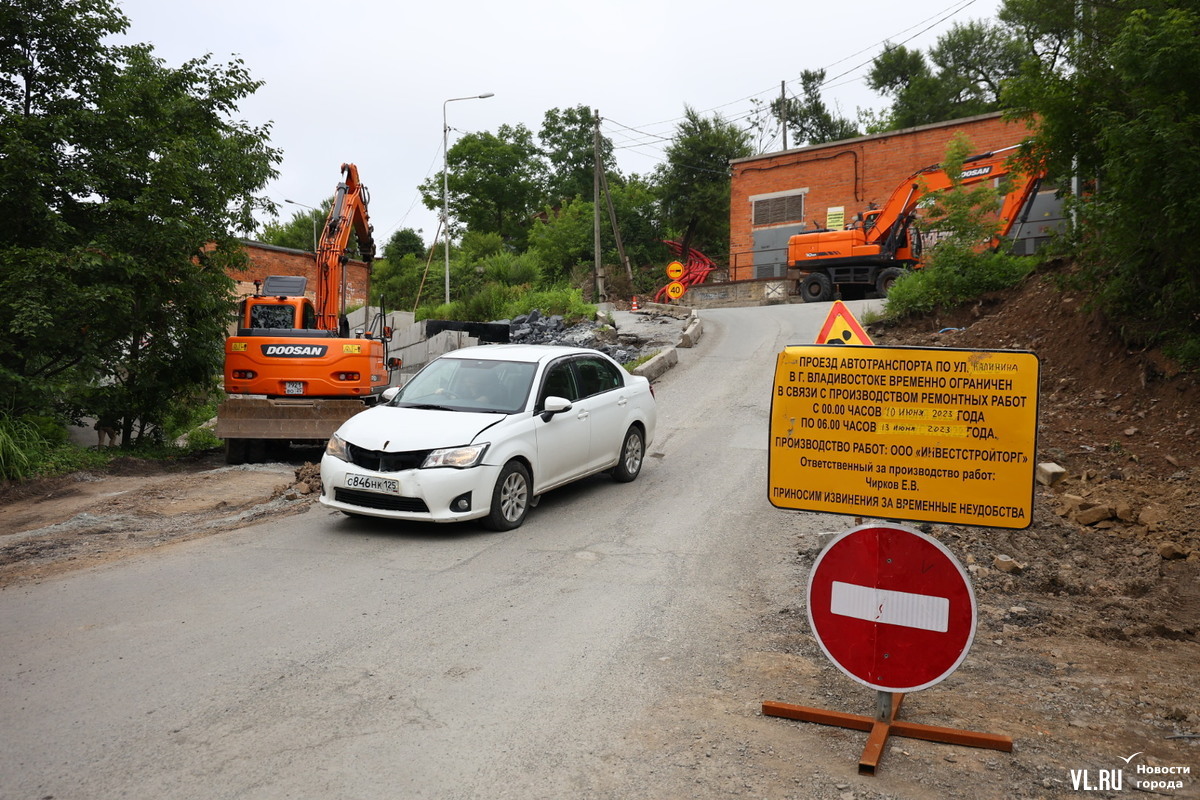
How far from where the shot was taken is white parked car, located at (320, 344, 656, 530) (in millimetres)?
7840

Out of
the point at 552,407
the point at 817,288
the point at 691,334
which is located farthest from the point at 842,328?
the point at 817,288

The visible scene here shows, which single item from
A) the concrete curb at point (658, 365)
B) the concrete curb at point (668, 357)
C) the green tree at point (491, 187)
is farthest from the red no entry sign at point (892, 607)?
the green tree at point (491, 187)

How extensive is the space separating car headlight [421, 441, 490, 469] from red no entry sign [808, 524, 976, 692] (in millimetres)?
4306

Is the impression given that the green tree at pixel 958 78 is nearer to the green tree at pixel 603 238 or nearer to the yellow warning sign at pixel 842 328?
the green tree at pixel 603 238

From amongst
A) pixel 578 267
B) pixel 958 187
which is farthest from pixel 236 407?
pixel 578 267

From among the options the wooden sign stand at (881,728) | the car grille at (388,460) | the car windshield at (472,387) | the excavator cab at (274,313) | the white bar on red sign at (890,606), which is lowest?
the wooden sign stand at (881,728)

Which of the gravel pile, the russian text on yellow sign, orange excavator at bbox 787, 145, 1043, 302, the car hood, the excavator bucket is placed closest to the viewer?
the russian text on yellow sign

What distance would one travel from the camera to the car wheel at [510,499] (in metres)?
8.09

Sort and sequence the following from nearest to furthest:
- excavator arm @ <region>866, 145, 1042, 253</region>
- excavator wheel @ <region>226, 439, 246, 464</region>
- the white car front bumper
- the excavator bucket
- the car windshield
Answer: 1. the white car front bumper
2. the car windshield
3. the excavator bucket
4. excavator wheel @ <region>226, 439, 246, 464</region>
5. excavator arm @ <region>866, 145, 1042, 253</region>

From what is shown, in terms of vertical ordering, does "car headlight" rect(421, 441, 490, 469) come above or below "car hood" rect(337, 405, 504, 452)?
below

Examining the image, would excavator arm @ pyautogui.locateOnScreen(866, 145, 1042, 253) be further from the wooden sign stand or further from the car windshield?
the wooden sign stand

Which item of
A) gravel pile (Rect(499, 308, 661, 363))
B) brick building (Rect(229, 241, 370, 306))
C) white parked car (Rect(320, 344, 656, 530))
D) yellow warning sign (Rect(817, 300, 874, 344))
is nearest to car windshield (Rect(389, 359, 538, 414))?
white parked car (Rect(320, 344, 656, 530))

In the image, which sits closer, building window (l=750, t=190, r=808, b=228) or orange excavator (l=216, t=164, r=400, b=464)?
orange excavator (l=216, t=164, r=400, b=464)

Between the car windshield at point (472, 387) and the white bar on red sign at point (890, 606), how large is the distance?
4.98 meters
